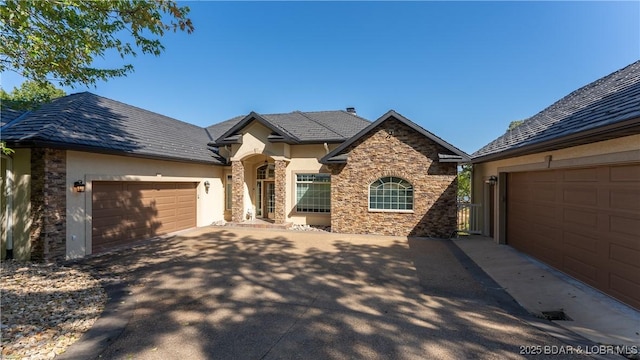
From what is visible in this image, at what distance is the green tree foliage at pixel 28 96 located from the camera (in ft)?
23.5

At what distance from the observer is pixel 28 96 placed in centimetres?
862

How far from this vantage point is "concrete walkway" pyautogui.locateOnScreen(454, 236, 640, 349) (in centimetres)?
423

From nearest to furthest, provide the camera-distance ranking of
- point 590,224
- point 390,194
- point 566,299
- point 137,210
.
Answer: point 566,299
point 590,224
point 137,210
point 390,194

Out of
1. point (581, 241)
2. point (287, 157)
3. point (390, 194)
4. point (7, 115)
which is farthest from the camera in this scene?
point (287, 157)

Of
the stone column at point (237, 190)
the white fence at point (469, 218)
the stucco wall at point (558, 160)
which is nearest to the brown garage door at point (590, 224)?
the stucco wall at point (558, 160)

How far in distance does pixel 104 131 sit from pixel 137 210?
3.09 m

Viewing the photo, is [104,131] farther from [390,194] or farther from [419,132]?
[419,132]

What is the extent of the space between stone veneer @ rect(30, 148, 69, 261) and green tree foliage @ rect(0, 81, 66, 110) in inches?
47.9

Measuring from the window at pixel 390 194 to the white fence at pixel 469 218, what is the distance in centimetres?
251

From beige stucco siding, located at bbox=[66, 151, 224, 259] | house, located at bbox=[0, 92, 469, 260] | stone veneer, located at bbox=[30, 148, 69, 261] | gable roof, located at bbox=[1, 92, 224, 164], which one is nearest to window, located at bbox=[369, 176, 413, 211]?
house, located at bbox=[0, 92, 469, 260]

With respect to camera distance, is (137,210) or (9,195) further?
(137,210)

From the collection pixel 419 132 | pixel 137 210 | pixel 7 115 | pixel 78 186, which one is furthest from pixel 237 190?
pixel 419 132

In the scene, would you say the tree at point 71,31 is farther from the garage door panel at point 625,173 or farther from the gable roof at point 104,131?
the garage door panel at point 625,173

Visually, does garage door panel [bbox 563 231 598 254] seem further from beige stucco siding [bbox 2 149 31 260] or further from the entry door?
beige stucco siding [bbox 2 149 31 260]
